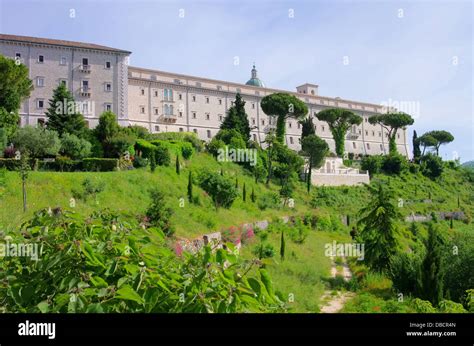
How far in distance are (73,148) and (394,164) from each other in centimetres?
5020

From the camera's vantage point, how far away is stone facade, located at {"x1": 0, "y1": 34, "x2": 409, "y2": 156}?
47.2 metres

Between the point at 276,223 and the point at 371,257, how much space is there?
9595mm

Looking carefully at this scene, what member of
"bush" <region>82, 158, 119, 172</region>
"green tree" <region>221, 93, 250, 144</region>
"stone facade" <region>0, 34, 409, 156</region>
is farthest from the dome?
"bush" <region>82, 158, 119, 172</region>

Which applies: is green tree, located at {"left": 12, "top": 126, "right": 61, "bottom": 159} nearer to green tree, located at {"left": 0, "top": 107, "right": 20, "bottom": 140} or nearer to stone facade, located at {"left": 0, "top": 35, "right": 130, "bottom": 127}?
green tree, located at {"left": 0, "top": 107, "right": 20, "bottom": 140}

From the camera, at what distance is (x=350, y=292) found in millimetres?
19109

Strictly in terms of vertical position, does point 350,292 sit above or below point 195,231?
below

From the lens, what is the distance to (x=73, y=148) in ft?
101

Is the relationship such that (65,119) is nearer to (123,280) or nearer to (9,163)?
(9,163)

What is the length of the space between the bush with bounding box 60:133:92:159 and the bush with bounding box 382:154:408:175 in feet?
160
